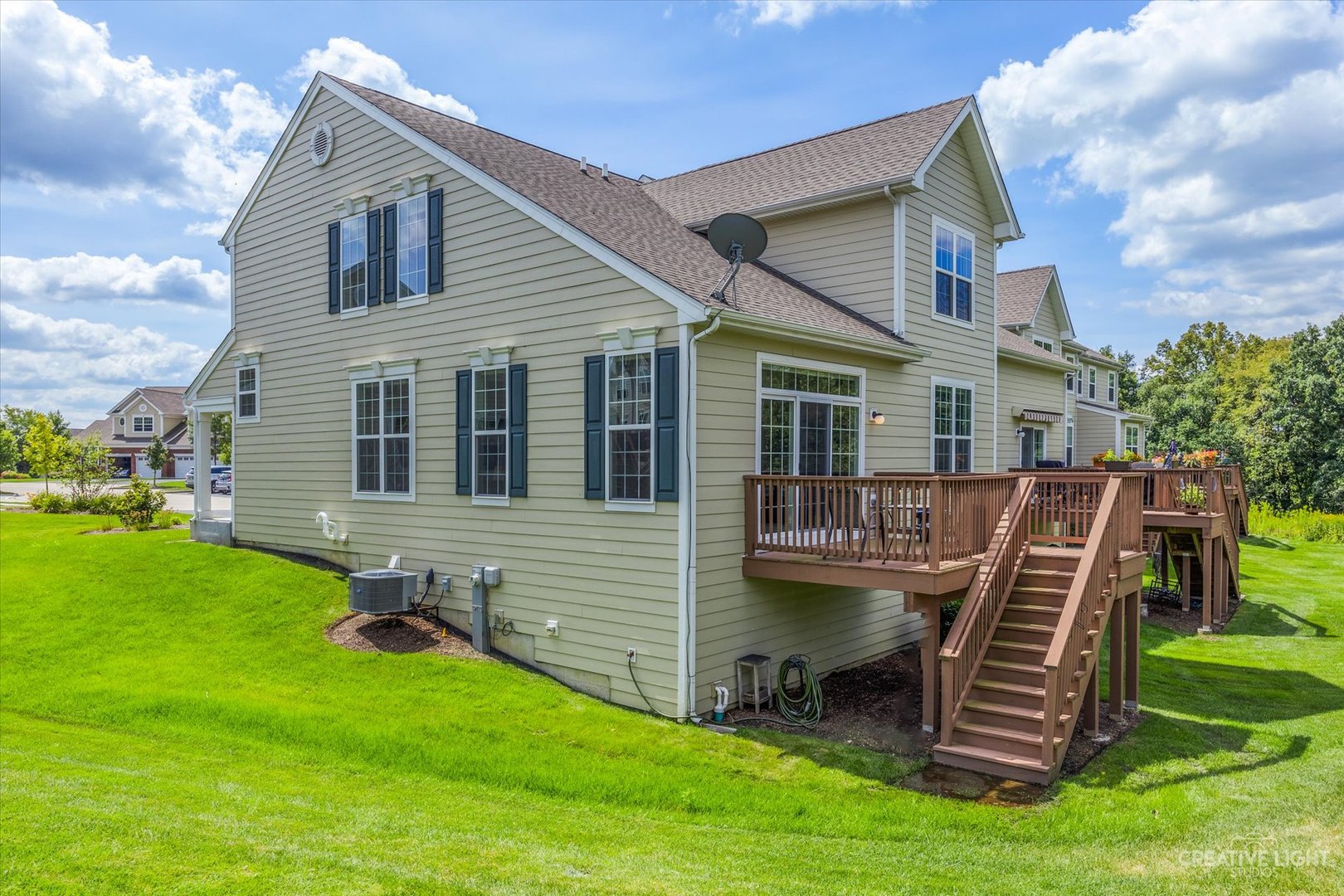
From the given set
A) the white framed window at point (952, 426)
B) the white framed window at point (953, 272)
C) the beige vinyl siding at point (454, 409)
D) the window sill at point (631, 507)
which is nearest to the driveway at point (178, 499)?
the beige vinyl siding at point (454, 409)

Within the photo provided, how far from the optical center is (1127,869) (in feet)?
17.6

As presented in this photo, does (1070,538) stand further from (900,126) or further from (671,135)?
(671,135)

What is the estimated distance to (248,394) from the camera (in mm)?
15188

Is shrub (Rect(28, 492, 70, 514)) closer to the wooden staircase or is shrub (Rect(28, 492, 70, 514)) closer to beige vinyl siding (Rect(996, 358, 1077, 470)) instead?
beige vinyl siding (Rect(996, 358, 1077, 470))

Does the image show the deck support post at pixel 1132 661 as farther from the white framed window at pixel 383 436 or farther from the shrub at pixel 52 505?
the shrub at pixel 52 505

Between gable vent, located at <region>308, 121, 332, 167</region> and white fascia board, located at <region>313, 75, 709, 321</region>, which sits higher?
gable vent, located at <region>308, 121, 332, 167</region>

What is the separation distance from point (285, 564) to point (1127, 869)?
12.7 meters

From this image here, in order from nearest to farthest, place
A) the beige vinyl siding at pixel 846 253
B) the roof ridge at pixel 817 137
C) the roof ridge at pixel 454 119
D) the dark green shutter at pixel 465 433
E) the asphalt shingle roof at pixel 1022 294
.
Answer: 1. the dark green shutter at pixel 465 433
2. the beige vinyl siding at pixel 846 253
3. the roof ridge at pixel 454 119
4. the roof ridge at pixel 817 137
5. the asphalt shingle roof at pixel 1022 294

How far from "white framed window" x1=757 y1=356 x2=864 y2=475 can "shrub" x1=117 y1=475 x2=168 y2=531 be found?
16774mm

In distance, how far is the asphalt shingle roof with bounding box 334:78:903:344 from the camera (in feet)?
32.1

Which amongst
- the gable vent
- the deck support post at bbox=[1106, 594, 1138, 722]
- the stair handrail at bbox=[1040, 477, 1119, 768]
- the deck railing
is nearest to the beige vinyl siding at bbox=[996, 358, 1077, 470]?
the deck support post at bbox=[1106, 594, 1138, 722]

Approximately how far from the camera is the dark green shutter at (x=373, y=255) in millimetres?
12586

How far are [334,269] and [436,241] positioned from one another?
2.93 m

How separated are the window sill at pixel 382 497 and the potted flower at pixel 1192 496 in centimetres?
1331
